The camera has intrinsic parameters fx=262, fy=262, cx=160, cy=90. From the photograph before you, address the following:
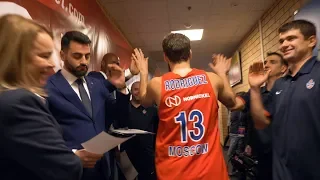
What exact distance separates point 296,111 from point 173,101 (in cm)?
71

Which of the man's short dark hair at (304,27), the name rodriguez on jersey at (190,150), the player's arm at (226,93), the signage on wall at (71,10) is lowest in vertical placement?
the name rodriguez on jersey at (190,150)

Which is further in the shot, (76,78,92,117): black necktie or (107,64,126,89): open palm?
(107,64,126,89): open palm

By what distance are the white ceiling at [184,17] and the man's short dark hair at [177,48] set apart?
8.41 ft

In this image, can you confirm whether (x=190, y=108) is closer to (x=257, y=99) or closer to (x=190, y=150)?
(x=190, y=150)

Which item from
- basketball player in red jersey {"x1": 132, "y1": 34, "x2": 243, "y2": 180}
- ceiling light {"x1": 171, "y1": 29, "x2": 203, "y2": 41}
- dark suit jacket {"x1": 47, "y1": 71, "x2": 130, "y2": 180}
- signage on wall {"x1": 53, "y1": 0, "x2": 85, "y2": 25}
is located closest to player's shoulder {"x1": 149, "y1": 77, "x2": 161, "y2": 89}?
basketball player in red jersey {"x1": 132, "y1": 34, "x2": 243, "y2": 180}

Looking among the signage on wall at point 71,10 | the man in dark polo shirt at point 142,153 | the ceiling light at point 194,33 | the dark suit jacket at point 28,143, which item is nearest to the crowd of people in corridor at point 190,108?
the dark suit jacket at point 28,143

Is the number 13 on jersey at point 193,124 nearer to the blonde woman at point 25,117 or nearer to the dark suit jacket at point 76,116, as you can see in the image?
the dark suit jacket at point 76,116

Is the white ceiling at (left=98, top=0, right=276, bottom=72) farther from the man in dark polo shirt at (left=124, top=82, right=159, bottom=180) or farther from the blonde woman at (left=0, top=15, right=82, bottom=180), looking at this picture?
the blonde woman at (left=0, top=15, right=82, bottom=180)

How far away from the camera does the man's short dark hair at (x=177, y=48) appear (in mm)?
1693

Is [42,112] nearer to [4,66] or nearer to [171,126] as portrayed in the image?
[4,66]

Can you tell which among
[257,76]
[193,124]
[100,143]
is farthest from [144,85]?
[257,76]

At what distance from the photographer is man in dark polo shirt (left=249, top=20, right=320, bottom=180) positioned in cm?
144

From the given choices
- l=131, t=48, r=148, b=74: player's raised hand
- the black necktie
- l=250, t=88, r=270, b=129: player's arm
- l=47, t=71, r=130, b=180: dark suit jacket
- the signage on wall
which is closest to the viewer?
l=47, t=71, r=130, b=180: dark suit jacket

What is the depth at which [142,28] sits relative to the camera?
5.32 m
